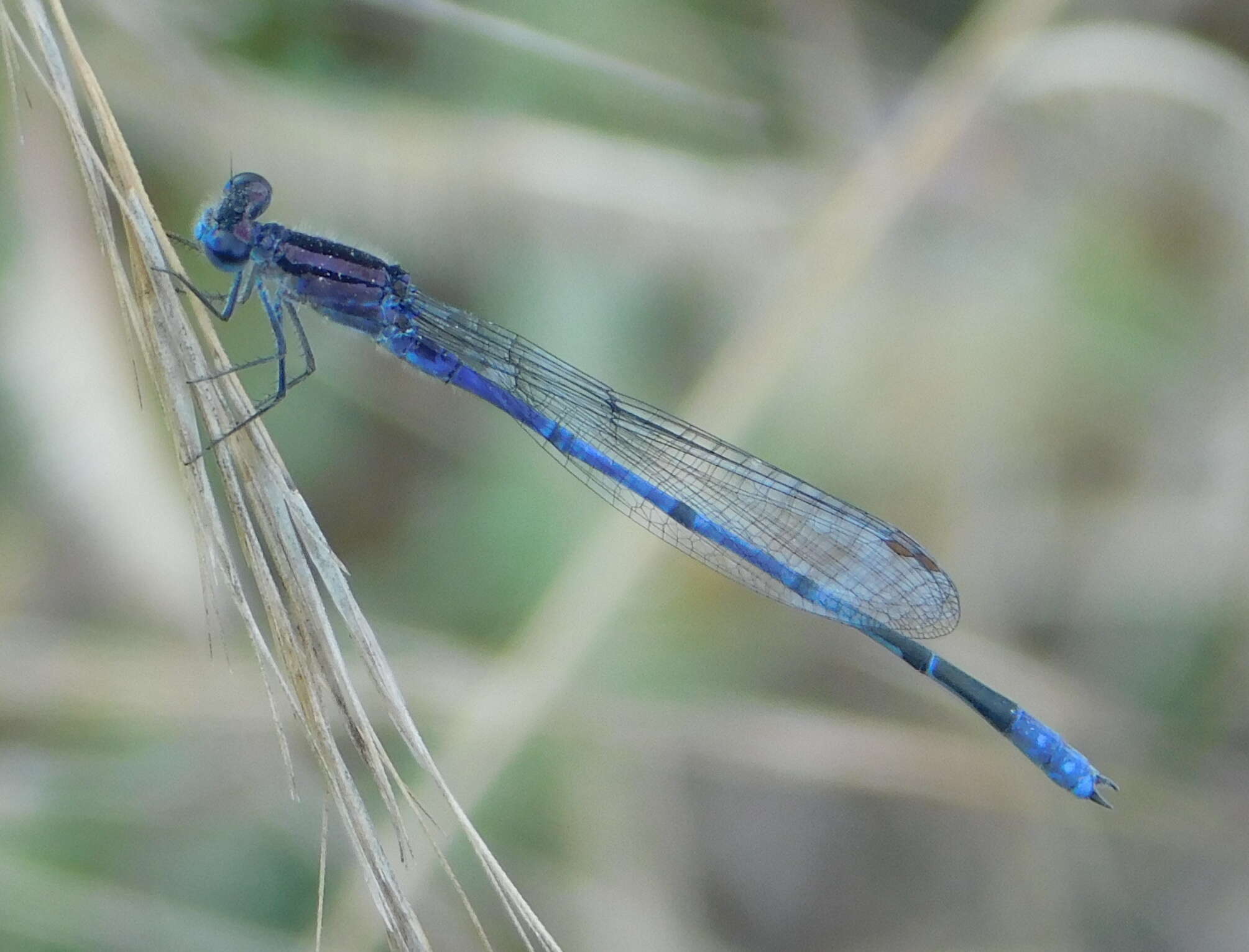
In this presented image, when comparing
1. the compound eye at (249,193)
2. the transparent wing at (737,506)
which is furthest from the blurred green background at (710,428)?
the compound eye at (249,193)

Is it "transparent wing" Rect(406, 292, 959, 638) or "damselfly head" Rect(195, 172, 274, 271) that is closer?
"damselfly head" Rect(195, 172, 274, 271)

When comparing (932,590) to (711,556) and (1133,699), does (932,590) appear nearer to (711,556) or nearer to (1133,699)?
(711,556)

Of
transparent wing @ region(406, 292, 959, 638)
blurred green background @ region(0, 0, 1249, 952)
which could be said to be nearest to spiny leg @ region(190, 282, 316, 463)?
blurred green background @ region(0, 0, 1249, 952)

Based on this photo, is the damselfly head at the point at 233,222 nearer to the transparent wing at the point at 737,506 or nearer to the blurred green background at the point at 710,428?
the blurred green background at the point at 710,428

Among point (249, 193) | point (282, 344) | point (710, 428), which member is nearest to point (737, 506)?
point (710, 428)

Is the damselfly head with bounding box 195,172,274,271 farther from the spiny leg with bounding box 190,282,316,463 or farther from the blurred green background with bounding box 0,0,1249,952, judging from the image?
the blurred green background with bounding box 0,0,1249,952

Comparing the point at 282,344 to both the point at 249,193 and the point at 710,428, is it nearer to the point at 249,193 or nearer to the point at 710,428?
the point at 249,193

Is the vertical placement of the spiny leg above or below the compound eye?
below
